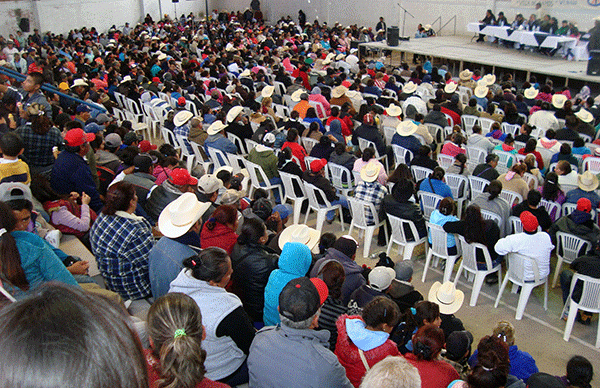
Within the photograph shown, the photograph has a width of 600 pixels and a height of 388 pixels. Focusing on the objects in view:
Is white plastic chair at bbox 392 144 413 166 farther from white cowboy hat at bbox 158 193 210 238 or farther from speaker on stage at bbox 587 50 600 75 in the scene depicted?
speaker on stage at bbox 587 50 600 75

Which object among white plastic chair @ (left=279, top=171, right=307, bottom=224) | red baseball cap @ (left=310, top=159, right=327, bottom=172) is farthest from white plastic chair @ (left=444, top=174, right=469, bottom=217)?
white plastic chair @ (left=279, top=171, right=307, bottom=224)

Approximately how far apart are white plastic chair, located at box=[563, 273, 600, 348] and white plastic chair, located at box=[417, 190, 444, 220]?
5.79 ft

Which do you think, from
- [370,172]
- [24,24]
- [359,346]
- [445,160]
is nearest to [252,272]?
[359,346]

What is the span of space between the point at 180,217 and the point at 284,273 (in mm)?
869

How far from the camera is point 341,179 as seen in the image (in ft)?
22.7

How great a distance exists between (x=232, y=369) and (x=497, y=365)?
151cm

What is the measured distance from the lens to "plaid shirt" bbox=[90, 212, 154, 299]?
3469 millimetres

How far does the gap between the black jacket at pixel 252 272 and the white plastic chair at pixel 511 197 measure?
355cm

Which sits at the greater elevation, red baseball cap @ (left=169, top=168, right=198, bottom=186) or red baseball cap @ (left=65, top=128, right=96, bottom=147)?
red baseball cap @ (left=65, top=128, right=96, bottom=147)

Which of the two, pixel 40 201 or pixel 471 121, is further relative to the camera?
pixel 471 121

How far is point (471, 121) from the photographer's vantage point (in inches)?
352


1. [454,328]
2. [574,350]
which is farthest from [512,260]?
[454,328]

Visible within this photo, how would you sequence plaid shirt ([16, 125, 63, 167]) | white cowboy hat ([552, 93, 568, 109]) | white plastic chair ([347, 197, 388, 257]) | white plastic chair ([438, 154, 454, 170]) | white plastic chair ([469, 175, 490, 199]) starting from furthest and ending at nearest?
white cowboy hat ([552, 93, 568, 109])
white plastic chair ([438, 154, 454, 170])
white plastic chair ([469, 175, 490, 199])
white plastic chair ([347, 197, 388, 257])
plaid shirt ([16, 125, 63, 167])

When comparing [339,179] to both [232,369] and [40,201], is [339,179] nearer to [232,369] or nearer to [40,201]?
[40,201]
